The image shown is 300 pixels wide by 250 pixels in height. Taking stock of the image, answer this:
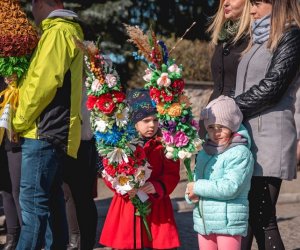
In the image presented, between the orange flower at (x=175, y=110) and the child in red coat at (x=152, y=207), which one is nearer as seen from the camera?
the orange flower at (x=175, y=110)

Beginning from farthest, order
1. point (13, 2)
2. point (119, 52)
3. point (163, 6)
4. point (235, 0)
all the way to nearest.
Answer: point (163, 6)
point (119, 52)
point (13, 2)
point (235, 0)

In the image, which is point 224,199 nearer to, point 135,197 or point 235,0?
point 135,197

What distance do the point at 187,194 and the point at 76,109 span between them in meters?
0.97

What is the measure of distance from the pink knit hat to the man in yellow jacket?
0.97 meters

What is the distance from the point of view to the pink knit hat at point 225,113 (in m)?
4.18

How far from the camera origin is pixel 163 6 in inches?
659

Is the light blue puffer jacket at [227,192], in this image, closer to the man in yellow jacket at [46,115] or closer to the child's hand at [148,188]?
the child's hand at [148,188]

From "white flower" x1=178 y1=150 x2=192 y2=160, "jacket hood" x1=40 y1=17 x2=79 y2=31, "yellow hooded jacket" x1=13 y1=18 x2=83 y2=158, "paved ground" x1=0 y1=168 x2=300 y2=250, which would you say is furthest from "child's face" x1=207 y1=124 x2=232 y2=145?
"paved ground" x1=0 y1=168 x2=300 y2=250

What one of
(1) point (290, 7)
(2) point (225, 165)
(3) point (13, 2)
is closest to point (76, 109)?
(3) point (13, 2)

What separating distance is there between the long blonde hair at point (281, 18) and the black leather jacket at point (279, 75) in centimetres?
4

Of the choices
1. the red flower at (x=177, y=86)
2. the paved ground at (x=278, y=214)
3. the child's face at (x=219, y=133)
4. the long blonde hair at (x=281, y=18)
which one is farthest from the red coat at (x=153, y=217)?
the paved ground at (x=278, y=214)

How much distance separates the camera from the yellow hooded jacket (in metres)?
4.61

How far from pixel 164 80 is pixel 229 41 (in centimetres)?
70

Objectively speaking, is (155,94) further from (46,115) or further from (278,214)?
(278,214)
